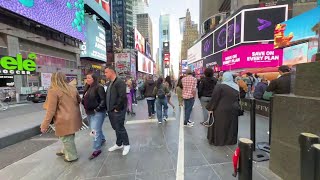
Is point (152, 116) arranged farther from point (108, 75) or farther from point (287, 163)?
point (287, 163)

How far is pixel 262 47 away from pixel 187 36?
87531 mm

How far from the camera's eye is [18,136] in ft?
21.1

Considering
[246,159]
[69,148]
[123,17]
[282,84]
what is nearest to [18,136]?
[69,148]

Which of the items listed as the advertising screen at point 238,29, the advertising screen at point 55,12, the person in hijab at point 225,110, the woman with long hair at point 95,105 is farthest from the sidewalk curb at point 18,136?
the advertising screen at point 238,29

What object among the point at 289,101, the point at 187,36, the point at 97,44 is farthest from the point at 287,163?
the point at 187,36

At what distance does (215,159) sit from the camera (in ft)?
13.6

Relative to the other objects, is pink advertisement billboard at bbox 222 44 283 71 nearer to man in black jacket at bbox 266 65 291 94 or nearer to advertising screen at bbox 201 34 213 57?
advertising screen at bbox 201 34 213 57

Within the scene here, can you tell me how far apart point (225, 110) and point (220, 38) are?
2949cm

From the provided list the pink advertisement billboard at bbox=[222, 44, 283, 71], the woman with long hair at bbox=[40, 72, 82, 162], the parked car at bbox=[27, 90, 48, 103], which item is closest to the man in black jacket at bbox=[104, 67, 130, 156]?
the woman with long hair at bbox=[40, 72, 82, 162]

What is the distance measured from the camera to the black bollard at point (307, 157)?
61.0 inches

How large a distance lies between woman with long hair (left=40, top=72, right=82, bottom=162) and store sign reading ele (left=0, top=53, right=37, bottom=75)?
19.4 metres

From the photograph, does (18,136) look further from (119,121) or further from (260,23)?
(260,23)

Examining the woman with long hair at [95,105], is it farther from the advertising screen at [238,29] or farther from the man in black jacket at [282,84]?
the advertising screen at [238,29]

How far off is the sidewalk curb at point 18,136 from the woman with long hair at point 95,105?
309cm
